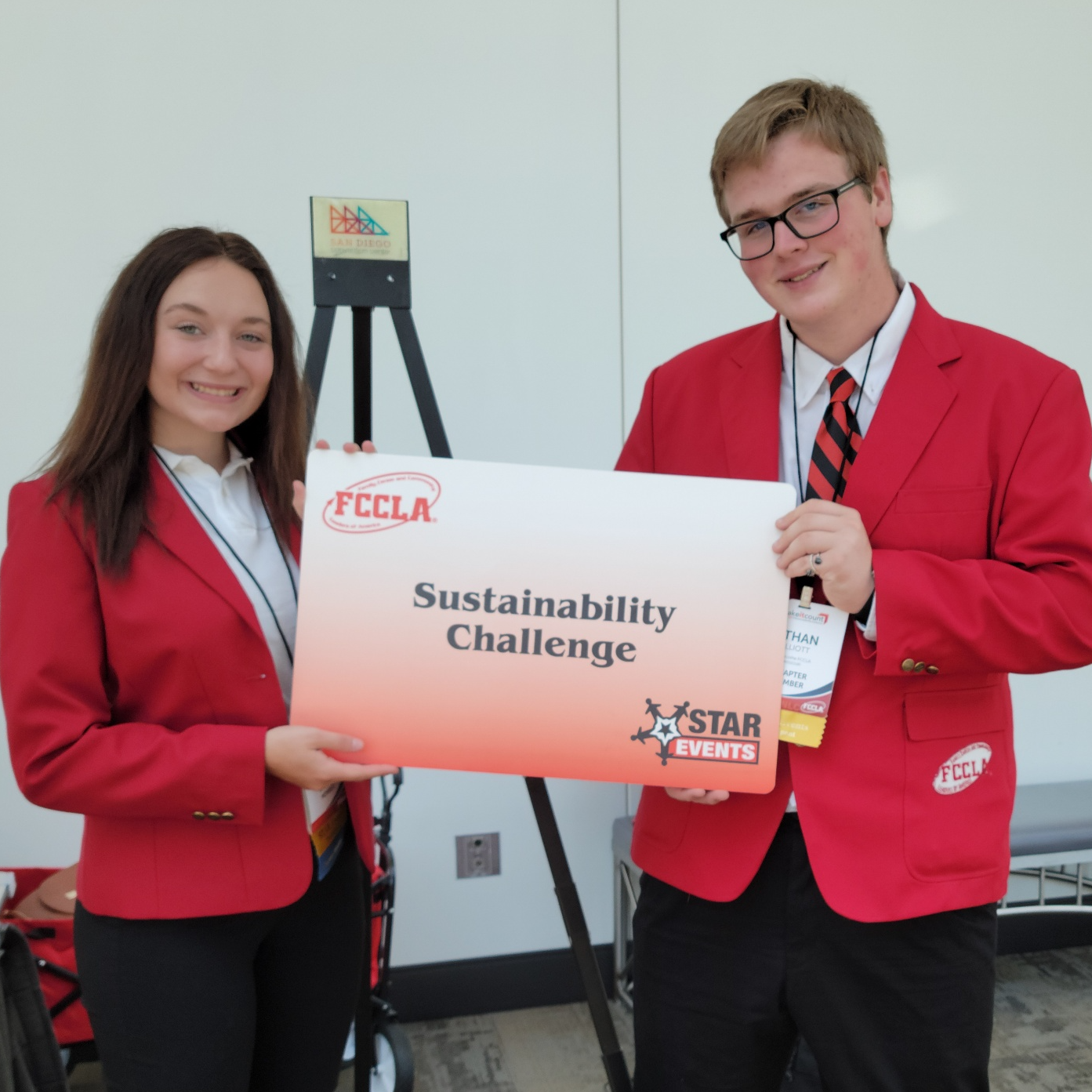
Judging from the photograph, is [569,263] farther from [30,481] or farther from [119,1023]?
[119,1023]

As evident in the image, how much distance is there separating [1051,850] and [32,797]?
2498mm

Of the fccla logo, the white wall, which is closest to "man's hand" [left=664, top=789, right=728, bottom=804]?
the fccla logo

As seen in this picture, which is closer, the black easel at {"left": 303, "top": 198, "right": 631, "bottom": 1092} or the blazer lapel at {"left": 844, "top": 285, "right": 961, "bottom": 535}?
A: the blazer lapel at {"left": 844, "top": 285, "right": 961, "bottom": 535}

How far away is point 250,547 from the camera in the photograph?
1.31 metres

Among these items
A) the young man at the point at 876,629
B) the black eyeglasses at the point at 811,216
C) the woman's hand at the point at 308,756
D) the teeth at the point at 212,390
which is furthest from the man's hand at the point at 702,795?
the teeth at the point at 212,390

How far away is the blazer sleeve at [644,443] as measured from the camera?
4.95 feet

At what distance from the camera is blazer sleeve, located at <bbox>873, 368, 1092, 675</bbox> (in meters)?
1.13

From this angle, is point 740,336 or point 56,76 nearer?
point 740,336

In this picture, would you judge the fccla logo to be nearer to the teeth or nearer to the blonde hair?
the teeth

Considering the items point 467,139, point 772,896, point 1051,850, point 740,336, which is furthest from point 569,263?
point 1051,850

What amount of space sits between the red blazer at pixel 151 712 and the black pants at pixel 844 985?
1.99ft

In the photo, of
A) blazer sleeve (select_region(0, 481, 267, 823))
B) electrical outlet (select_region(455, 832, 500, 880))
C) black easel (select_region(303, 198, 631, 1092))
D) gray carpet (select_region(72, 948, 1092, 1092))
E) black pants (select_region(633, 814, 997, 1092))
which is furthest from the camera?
electrical outlet (select_region(455, 832, 500, 880))

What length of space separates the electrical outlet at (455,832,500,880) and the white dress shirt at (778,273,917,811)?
163cm

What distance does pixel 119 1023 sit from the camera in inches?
47.2
